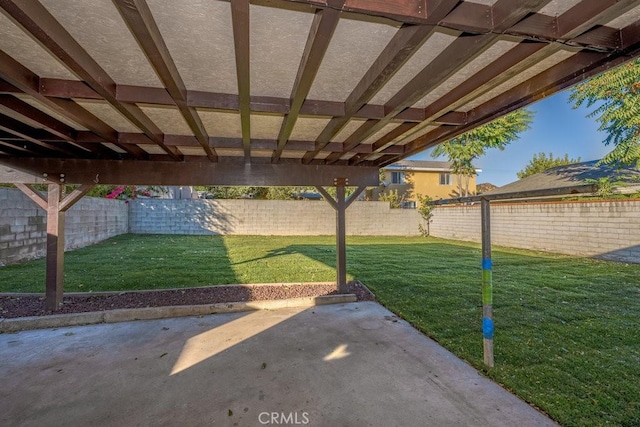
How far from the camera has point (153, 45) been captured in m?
1.50

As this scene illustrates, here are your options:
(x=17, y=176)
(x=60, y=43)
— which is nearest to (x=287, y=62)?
(x=60, y=43)

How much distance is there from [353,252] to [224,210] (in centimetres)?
683

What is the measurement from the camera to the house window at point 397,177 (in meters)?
19.9

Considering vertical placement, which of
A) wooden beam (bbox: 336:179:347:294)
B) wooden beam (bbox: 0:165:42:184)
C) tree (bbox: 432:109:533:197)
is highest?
tree (bbox: 432:109:533:197)

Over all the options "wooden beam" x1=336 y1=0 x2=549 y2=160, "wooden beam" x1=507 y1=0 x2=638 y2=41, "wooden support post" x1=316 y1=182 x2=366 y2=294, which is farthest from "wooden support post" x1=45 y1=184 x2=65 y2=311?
"wooden beam" x1=507 y1=0 x2=638 y2=41

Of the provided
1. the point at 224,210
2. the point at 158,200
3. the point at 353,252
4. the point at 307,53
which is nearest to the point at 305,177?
the point at 307,53

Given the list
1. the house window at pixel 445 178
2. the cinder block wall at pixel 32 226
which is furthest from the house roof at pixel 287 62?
the house window at pixel 445 178

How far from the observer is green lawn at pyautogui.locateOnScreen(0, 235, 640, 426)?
2.22 metres

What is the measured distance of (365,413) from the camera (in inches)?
78.1

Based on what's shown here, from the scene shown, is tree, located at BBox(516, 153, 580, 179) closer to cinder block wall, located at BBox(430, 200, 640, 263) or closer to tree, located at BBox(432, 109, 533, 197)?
tree, located at BBox(432, 109, 533, 197)

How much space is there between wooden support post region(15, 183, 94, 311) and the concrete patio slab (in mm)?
566

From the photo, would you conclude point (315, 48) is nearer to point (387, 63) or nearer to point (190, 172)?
point (387, 63)

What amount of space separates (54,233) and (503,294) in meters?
6.40

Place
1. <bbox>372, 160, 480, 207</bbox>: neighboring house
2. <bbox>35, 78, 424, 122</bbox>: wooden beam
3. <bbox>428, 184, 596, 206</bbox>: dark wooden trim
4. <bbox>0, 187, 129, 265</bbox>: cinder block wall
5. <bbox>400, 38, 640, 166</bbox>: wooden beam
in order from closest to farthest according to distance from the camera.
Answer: <bbox>400, 38, 640, 166</bbox>: wooden beam
<bbox>428, 184, 596, 206</bbox>: dark wooden trim
<bbox>35, 78, 424, 122</bbox>: wooden beam
<bbox>0, 187, 129, 265</bbox>: cinder block wall
<bbox>372, 160, 480, 207</bbox>: neighboring house
